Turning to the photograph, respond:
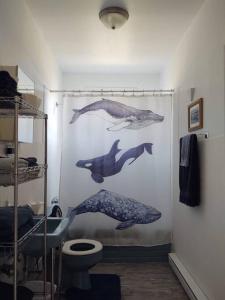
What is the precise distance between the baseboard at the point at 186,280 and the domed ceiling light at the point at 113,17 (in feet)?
7.47

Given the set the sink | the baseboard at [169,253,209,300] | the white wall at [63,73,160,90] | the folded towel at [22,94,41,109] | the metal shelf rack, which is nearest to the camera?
the metal shelf rack

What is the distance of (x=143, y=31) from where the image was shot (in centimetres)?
295

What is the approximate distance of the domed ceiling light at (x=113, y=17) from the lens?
2.46 meters

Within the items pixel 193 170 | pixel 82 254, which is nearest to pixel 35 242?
pixel 82 254

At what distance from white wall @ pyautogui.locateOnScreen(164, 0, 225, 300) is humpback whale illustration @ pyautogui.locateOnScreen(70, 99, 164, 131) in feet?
1.81

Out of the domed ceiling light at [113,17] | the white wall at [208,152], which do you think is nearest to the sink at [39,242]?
the white wall at [208,152]

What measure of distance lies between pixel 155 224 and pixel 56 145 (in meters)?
1.54

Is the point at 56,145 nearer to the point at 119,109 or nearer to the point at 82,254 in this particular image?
the point at 119,109

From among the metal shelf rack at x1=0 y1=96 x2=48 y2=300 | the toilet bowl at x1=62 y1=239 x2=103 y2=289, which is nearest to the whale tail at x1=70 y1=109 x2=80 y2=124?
the toilet bowl at x1=62 y1=239 x2=103 y2=289

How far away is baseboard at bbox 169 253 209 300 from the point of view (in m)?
2.39

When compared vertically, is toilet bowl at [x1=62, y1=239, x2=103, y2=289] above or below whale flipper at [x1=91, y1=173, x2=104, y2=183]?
below

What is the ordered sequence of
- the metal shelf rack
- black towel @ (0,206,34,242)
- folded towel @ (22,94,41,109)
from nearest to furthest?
the metal shelf rack
black towel @ (0,206,34,242)
folded towel @ (22,94,41,109)

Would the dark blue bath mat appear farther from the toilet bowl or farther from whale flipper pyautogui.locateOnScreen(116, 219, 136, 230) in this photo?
whale flipper pyautogui.locateOnScreen(116, 219, 136, 230)

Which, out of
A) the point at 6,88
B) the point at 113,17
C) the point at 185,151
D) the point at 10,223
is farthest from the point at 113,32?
the point at 10,223
